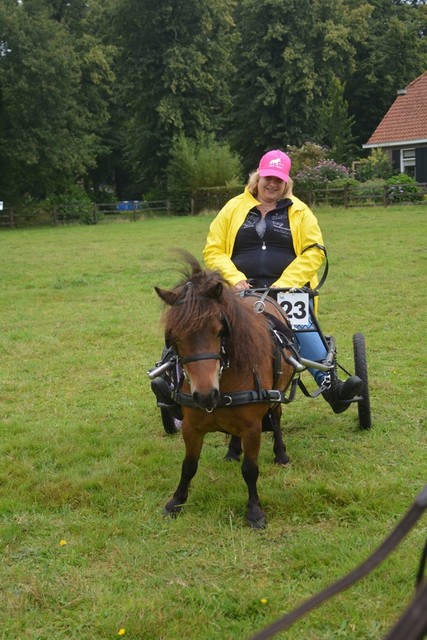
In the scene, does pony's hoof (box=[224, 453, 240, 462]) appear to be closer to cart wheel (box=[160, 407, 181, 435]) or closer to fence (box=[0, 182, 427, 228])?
cart wheel (box=[160, 407, 181, 435])

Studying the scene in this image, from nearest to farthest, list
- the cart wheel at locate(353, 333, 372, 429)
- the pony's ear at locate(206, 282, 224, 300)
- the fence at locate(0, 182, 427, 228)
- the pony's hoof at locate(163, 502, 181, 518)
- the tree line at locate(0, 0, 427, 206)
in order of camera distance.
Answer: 1. the pony's ear at locate(206, 282, 224, 300)
2. the pony's hoof at locate(163, 502, 181, 518)
3. the cart wheel at locate(353, 333, 372, 429)
4. the fence at locate(0, 182, 427, 228)
5. the tree line at locate(0, 0, 427, 206)

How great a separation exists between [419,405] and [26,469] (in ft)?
12.2

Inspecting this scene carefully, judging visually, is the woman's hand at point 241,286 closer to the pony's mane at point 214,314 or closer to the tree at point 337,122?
the pony's mane at point 214,314

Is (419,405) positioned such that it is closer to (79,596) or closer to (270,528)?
(270,528)

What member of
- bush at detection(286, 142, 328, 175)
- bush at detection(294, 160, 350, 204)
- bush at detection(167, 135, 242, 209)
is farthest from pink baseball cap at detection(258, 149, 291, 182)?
bush at detection(167, 135, 242, 209)

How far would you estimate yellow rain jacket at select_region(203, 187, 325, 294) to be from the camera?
5.41 m

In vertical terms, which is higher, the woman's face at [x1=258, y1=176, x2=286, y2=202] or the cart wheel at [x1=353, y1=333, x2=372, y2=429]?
the woman's face at [x1=258, y1=176, x2=286, y2=202]

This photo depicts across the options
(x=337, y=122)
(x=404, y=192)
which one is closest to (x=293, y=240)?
(x=404, y=192)

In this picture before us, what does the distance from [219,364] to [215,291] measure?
43 centimetres

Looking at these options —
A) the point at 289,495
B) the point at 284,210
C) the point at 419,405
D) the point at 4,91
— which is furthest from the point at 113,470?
the point at 4,91

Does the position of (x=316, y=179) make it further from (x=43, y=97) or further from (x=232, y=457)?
(x=232, y=457)

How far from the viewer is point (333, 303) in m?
11.9

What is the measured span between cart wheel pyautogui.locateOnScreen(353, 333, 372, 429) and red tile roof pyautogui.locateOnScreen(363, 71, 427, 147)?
114 feet

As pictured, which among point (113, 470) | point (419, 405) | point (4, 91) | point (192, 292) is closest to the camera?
point (192, 292)
